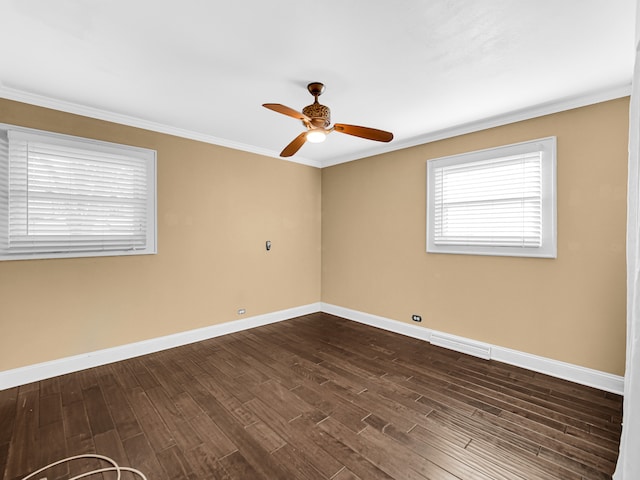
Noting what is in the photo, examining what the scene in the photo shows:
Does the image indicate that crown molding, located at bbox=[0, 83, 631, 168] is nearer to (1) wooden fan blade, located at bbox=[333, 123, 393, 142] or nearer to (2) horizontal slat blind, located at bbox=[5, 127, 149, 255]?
(2) horizontal slat blind, located at bbox=[5, 127, 149, 255]

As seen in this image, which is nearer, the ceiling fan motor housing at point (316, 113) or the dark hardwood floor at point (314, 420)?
the dark hardwood floor at point (314, 420)

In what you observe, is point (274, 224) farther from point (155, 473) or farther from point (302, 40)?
point (155, 473)

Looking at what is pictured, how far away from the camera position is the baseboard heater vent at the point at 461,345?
3326mm

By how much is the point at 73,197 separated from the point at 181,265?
4.14 feet

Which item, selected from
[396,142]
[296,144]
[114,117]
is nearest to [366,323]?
[396,142]

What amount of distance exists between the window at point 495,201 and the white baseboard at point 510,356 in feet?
3.38

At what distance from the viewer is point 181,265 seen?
369 cm

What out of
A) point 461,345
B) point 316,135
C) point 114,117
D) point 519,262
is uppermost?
point 114,117

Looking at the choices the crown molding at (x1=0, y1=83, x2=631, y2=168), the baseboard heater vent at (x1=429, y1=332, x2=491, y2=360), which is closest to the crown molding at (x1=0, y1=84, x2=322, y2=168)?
the crown molding at (x1=0, y1=83, x2=631, y2=168)

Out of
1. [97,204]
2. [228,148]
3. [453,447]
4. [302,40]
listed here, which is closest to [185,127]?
[228,148]

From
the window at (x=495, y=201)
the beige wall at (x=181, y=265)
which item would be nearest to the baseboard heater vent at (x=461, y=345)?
the window at (x=495, y=201)

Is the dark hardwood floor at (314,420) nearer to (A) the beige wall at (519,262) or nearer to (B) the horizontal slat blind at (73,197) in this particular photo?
(A) the beige wall at (519,262)

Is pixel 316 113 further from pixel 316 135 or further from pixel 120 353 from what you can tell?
pixel 120 353

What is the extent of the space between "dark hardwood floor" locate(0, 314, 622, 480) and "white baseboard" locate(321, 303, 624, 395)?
11 cm
